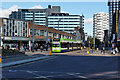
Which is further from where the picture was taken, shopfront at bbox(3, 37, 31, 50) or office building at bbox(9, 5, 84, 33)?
office building at bbox(9, 5, 84, 33)

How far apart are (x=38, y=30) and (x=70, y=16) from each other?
88.8 meters

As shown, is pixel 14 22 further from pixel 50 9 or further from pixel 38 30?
pixel 50 9

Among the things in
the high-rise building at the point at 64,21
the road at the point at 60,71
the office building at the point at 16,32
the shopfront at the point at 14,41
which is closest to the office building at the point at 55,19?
the high-rise building at the point at 64,21

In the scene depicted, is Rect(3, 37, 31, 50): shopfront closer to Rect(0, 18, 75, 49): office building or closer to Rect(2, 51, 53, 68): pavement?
Rect(0, 18, 75, 49): office building

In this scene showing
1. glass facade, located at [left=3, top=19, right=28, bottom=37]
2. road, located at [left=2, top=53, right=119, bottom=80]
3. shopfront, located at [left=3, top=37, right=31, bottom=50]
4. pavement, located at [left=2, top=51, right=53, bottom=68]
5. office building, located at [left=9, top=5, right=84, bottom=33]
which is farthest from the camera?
office building, located at [left=9, top=5, right=84, bottom=33]

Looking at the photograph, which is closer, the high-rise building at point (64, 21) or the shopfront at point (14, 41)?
the shopfront at point (14, 41)

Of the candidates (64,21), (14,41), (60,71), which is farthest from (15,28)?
(64,21)

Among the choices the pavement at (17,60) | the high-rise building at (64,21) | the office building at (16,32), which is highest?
the high-rise building at (64,21)

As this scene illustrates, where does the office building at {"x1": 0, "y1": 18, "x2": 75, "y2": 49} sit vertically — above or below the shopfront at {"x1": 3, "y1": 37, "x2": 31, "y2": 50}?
above

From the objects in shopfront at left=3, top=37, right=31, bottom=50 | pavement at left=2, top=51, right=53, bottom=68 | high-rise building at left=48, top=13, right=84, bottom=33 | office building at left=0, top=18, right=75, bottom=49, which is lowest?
pavement at left=2, top=51, right=53, bottom=68

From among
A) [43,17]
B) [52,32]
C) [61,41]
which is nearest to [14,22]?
[52,32]

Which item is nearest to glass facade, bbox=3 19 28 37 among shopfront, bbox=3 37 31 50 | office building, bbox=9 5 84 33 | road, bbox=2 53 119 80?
shopfront, bbox=3 37 31 50

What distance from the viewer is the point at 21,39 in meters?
80.7

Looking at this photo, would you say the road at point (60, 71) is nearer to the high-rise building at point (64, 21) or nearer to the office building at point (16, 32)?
the office building at point (16, 32)
